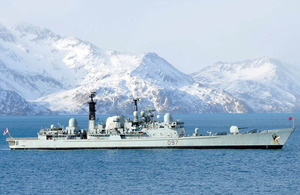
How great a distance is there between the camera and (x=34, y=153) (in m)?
108

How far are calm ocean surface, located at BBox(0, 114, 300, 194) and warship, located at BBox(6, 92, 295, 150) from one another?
181 centimetres

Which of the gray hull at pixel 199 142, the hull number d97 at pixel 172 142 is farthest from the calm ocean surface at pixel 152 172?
the gray hull at pixel 199 142

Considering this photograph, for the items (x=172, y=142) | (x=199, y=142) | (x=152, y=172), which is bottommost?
(x=152, y=172)

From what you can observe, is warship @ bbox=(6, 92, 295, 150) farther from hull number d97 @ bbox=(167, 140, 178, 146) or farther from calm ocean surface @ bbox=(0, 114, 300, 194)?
calm ocean surface @ bbox=(0, 114, 300, 194)

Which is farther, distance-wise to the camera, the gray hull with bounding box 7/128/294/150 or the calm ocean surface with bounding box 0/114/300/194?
the gray hull with bounding box 7/128/294/150

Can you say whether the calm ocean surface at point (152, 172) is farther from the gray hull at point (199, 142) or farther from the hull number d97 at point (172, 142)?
the gray hull at point (199, 142)

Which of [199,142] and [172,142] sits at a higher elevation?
[172,142]

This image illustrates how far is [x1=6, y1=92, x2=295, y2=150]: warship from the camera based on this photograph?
A: 10156 cm

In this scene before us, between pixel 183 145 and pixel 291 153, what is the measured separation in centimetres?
1979

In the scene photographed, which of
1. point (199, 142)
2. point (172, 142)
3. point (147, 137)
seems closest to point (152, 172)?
point (172, 142)

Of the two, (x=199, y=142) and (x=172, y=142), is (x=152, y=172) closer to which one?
(x=172, y=142)

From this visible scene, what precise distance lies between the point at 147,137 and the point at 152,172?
2322 cm

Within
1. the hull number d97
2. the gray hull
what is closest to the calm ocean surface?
the hull number d97

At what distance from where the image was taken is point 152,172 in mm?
81125
